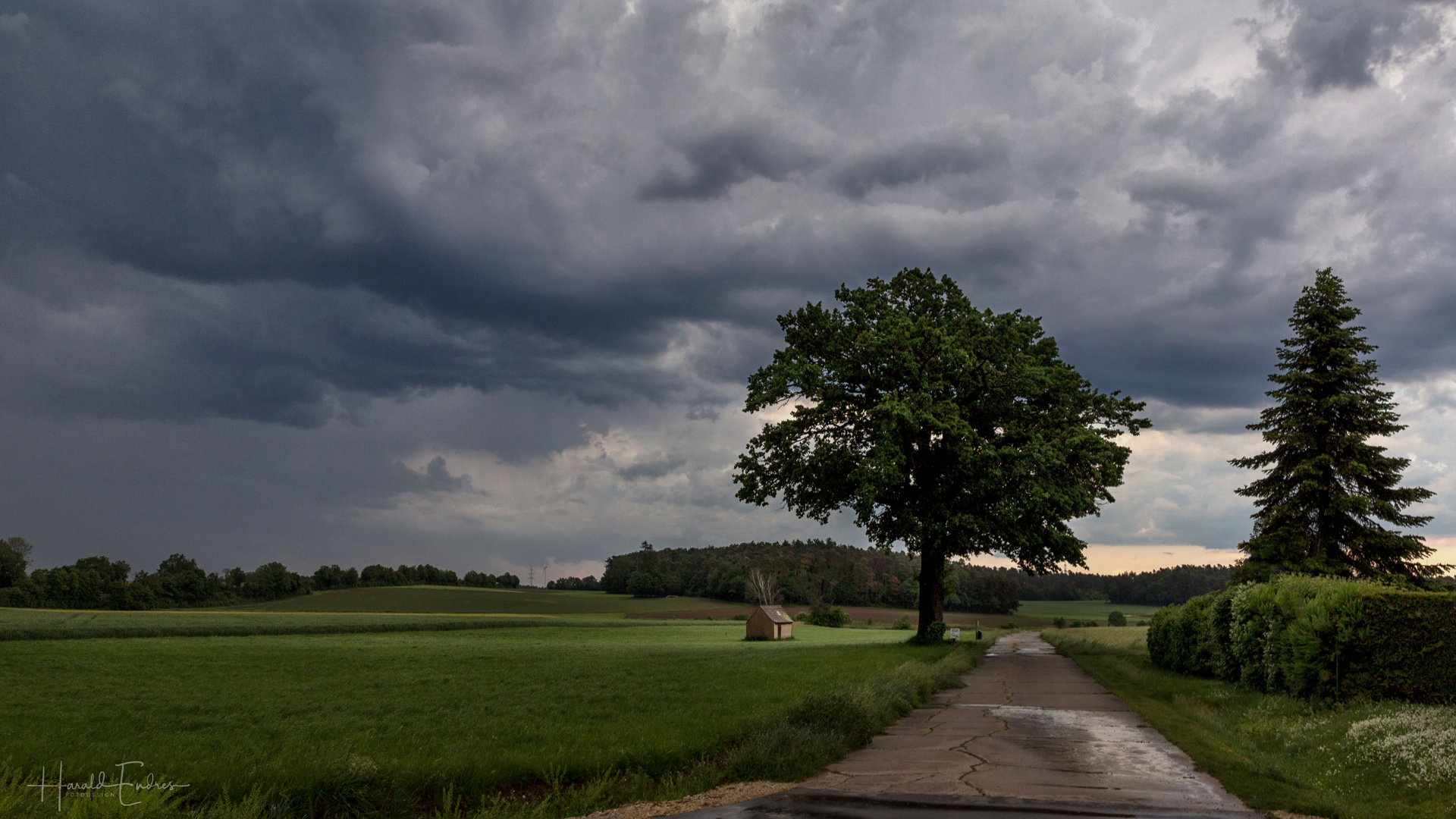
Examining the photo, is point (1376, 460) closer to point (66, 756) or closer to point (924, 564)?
point (924, 564)

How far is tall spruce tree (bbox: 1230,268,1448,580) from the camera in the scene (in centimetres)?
3198

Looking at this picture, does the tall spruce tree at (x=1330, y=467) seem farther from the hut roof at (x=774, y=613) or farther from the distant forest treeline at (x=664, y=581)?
the distant forest treeline at (x=664, y=581)

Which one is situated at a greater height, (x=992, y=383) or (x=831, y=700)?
(x=992, y=383)

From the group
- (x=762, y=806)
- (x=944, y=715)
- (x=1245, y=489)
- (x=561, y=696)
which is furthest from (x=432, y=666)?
(x=1245, y=489)

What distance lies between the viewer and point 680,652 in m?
37.9

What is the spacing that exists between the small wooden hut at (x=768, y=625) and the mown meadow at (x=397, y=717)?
80.9 feet

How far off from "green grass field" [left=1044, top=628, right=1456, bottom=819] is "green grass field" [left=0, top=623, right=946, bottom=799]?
293 inches

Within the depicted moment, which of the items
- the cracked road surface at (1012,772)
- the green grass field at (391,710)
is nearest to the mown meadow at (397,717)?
the green grass field at (391,710)

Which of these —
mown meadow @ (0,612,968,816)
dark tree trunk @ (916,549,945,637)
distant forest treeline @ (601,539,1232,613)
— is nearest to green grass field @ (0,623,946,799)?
mown meadow @ (0,612,968,816)

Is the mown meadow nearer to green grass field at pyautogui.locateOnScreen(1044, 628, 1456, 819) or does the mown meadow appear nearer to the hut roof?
green grass field at pyautogui.locateOnScreen(1044, 628, 1456, 819)

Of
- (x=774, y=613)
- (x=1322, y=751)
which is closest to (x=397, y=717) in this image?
(x=1322, y=751)

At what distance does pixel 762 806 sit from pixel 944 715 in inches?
351

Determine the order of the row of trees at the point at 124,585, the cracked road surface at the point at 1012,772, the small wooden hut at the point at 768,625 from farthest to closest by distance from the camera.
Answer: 1. the row of trees at the point at 124,585
2. the small wooden hut at the point at 768,625
3. the cracked road surface at the point at 1012,772

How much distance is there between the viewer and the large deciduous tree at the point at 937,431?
3194 cm
